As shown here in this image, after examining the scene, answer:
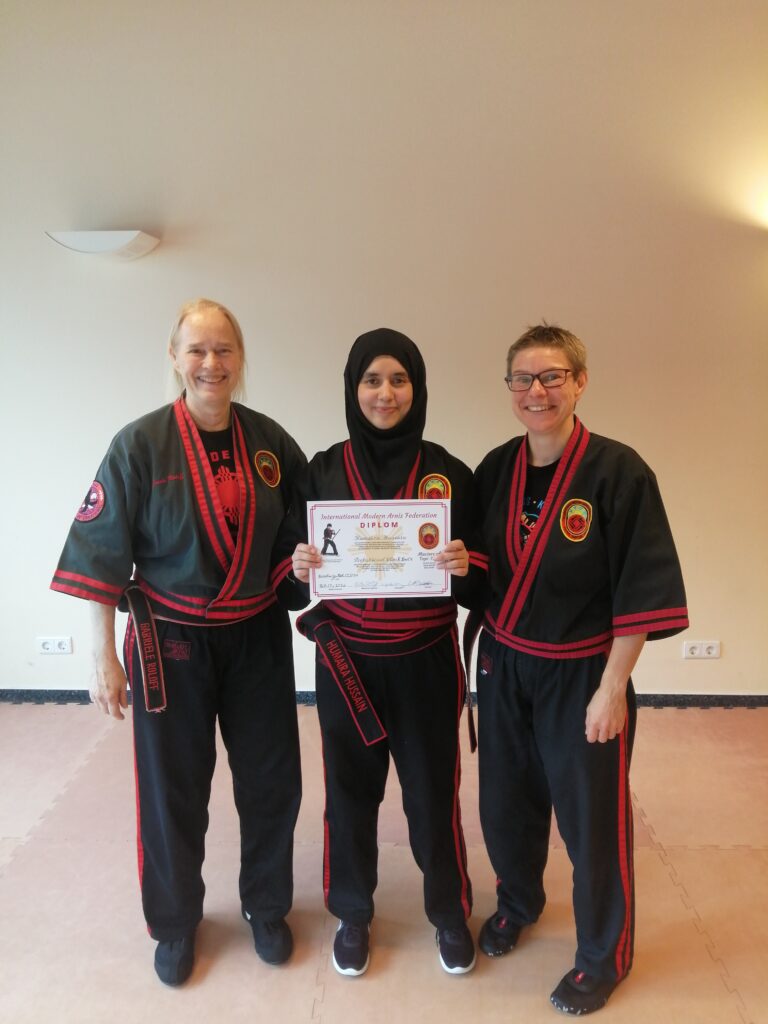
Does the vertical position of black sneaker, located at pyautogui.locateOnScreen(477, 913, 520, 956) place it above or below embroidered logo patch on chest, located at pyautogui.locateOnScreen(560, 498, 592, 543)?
below

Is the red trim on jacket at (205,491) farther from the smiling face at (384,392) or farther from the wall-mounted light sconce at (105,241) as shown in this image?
the wall-mounted light sconce at (105,241)

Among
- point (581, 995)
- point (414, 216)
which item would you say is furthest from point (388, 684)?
point (414, 216)

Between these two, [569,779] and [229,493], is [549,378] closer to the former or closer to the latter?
[229,493]

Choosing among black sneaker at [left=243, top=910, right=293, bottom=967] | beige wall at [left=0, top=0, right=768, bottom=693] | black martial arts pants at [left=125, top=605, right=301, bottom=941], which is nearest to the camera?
black martial arts pants at [left=125, top=605, right=301, bottom=941]

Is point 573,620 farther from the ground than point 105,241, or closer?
closer

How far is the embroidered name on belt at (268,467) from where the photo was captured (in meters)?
1.86

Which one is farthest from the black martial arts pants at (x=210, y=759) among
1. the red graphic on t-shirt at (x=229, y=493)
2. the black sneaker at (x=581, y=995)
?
the black sneaker at (x=581, y=995)

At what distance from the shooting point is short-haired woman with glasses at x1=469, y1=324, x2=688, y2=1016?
5.31 ft

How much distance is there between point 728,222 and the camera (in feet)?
10.4

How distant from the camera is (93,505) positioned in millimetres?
1754

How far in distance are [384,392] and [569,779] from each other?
3.57 feet

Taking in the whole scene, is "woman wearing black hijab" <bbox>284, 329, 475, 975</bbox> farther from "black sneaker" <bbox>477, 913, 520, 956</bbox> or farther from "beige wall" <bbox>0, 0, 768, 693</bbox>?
"beige wall" <bbox>0, 0, 768, 693</bbox>

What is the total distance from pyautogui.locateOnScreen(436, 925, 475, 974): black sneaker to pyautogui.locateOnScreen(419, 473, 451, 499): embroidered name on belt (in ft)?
4.13

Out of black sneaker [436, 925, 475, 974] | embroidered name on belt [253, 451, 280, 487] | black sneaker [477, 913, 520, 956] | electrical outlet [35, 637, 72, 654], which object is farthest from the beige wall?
black sneaker [436, 925, 475, 974]
